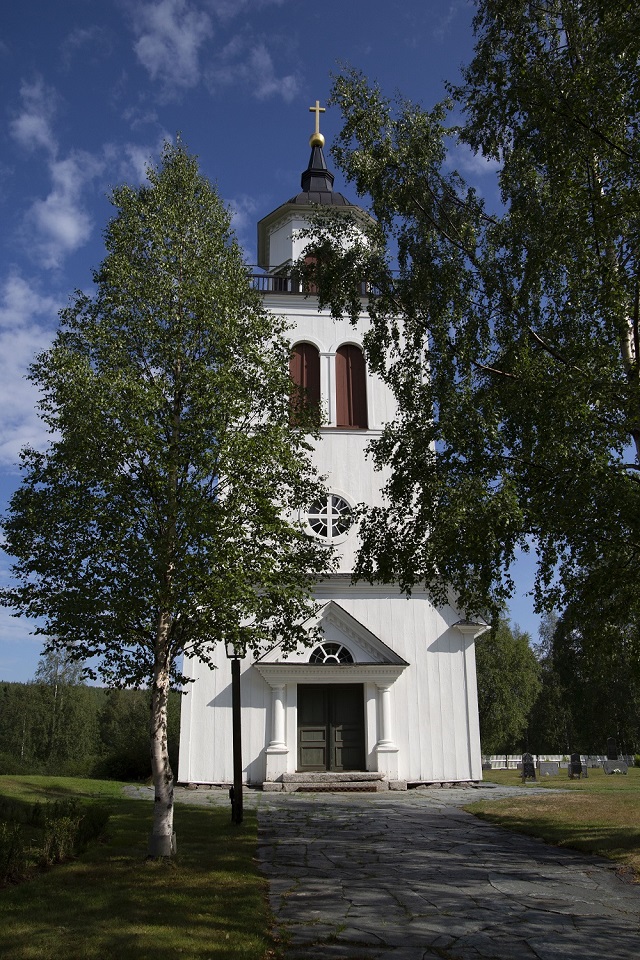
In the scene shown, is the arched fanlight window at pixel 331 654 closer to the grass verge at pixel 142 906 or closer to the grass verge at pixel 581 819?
the grass verge at pixel 581 819

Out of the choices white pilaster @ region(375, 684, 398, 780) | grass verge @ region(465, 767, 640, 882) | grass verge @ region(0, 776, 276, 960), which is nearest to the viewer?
grass verge @ region(0, 776, 276, 960)

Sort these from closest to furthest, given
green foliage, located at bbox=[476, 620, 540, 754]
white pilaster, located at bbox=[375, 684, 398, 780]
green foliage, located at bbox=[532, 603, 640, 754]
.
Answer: white pilaster, located at bbox=[375, 684, 398, 780] < green foliage, located at bbox=[532, 603, 640, 754] < green foliage, located at bbox=[476, 620, 540, 754]

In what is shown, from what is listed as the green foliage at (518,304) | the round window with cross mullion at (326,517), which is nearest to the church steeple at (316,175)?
the round window with cross mullion at (326,517)

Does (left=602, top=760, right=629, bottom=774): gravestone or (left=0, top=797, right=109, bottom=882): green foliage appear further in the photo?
(left=602, top=760, right=629, bottom=774): gravestone

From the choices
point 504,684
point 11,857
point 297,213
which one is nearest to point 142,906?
point 11,857

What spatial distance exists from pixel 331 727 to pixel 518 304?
12.3 metres

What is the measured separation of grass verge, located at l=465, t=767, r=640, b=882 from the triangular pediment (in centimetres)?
483

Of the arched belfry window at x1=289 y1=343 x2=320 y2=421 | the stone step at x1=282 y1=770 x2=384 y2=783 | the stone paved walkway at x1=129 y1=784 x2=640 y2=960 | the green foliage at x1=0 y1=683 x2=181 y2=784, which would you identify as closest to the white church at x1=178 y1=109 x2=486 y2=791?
the stone step at x1=282 y1=770 x2=384 y2=783

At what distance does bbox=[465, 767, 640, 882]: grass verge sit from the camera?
374 inches

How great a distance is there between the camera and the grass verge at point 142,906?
541cm

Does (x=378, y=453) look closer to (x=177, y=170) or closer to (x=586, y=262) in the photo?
(x=586, y=262)

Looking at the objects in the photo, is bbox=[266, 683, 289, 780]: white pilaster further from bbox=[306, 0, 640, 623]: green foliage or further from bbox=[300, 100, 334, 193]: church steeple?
bbox=[300, 100, 334, 193]: church steeple

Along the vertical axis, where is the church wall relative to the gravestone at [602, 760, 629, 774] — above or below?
above

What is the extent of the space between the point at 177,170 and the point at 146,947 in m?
10.3
